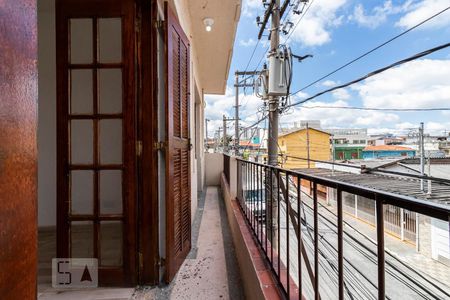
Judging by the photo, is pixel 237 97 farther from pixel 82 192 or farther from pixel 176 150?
pixel 82 192

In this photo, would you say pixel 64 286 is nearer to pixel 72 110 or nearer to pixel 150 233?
pixel 150 233

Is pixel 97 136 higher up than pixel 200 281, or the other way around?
pixel 97 136

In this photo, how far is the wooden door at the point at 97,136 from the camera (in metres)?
1.81

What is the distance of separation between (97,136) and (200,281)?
135cm

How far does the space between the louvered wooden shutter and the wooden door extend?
257 mm

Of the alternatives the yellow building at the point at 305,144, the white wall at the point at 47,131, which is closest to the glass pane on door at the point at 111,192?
the white wall at the point at 47,131

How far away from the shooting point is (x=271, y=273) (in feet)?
4.73

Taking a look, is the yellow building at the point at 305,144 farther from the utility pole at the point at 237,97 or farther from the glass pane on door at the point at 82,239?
the glass pane on door at the point at 82,239

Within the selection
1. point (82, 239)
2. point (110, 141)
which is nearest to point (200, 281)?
point (82, 239)

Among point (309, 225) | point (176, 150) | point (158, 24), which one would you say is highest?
point (158, 24)

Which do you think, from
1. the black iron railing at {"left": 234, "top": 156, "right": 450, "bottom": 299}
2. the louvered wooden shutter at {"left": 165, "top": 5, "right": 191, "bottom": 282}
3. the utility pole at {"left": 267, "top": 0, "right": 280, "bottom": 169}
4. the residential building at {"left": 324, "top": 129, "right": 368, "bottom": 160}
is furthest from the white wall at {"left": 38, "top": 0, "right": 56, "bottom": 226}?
the residential building at {"left": 324, "top": 129, "right": 368, "bottom": 160}

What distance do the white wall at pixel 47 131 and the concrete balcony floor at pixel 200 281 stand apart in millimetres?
371

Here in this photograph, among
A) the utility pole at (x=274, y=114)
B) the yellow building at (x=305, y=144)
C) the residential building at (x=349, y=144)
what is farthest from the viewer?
the yellow building at (x=305, y=144)

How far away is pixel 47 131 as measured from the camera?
3.06 meters
